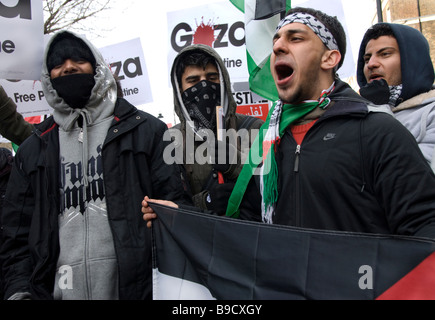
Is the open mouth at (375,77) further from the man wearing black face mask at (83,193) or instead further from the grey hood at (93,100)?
the grey hood at (93,100)

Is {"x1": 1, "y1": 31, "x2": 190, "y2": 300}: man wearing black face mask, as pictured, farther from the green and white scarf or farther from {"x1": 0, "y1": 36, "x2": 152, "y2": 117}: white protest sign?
{"x1": 0, "y1": 36, "x2": 152, "y2": 117}: white protest sign

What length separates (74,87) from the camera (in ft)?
7.61

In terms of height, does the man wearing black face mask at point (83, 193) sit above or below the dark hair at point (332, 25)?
below

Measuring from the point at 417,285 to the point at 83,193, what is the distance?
162cm

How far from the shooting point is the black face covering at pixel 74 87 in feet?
7.62

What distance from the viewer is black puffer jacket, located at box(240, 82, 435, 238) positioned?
4.85 ft

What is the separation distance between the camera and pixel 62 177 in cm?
219

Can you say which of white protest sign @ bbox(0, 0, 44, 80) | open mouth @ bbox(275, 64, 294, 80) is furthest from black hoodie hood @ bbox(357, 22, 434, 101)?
white protest sign @ bbox(0, 0, 44, 80)

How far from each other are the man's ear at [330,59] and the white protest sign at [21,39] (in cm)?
241

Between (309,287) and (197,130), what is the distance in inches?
59.9

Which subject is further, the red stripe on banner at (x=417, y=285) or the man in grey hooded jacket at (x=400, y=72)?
the man in grey hooded jacket at (x=400, y=72)

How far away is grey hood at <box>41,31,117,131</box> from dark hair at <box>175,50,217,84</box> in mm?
692

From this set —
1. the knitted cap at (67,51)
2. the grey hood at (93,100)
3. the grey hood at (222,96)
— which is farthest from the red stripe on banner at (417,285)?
the knitted cap at (67,51)
